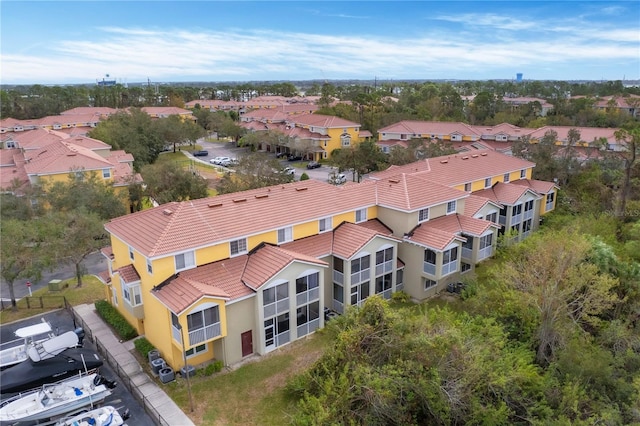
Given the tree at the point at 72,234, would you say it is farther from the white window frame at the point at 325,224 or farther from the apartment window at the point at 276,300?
the white window frame at the point at 325,224

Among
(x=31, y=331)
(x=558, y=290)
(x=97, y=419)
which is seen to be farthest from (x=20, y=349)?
(x=558, y=290)

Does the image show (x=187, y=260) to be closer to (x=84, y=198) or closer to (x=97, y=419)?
(x=97, y=419)

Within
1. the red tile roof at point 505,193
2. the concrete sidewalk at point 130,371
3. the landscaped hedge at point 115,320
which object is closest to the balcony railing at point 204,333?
the concrete sidewalk at point 130,371

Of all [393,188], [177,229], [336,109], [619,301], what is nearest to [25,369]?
[177,229]

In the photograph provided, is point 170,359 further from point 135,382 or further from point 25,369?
point 25,369

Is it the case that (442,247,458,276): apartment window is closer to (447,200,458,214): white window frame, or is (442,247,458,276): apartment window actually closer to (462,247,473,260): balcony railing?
(462,247,473,260): balcony railing
